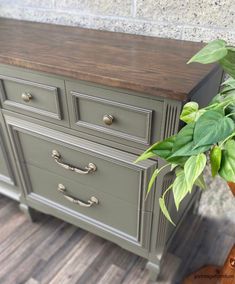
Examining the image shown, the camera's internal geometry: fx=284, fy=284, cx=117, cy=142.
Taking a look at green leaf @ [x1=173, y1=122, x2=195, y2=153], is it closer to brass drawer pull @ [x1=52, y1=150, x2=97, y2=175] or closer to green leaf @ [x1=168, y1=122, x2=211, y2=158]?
green leaf @ [x1=168, y1=122, x2=211, y2=158]

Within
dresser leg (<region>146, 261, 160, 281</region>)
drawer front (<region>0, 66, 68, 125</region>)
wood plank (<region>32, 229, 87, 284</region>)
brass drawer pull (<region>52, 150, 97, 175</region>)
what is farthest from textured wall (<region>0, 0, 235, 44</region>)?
wood plank (<region>32, 229, 87, 284</region>)

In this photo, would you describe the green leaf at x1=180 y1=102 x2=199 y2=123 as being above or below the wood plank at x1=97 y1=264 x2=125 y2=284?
above

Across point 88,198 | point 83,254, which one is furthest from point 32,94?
point 83,254

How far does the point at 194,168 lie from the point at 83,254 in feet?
3.16

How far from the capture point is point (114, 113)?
828 mm

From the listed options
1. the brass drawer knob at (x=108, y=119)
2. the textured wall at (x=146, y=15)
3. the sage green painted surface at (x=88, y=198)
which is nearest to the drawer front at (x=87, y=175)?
the sage green painted surface at (x=88, y=198)

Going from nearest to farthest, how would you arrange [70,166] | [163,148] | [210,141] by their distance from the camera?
[210,141] < [163,148] < [70,166]

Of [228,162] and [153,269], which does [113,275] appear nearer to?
[153,269]

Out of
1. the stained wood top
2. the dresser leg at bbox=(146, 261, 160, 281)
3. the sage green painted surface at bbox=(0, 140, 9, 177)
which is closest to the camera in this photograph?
the stained wood top

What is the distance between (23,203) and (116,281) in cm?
57

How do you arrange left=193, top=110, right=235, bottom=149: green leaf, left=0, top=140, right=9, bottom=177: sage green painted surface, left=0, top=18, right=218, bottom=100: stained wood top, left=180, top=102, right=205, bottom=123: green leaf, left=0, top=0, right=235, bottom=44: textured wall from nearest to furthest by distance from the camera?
1. left=193, top=110, right=235, bottom=149: green leaf
2. left=180, top=102, right=205, bottom=123: green leaf
3. left=0, top=18, right=218, bottom=100: stained wood top
4. left=0, top=0, right=235, bottom=44: textured wall
5. left=0, top=140, right=9, bottom=177: sage green painted surface

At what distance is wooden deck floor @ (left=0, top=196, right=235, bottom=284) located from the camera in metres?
1.19

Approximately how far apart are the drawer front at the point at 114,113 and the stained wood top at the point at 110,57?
44 mm

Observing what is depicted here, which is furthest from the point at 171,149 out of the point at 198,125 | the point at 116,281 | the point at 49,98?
the point at 116,281
